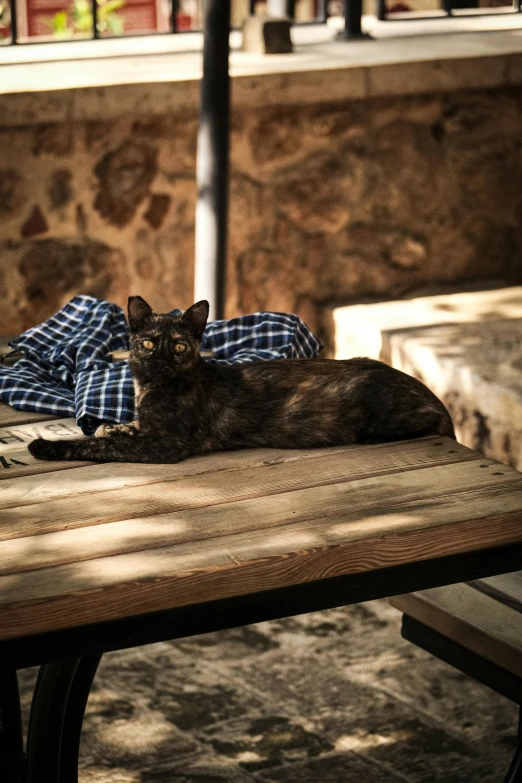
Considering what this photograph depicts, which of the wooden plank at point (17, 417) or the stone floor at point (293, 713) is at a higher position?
the wooden plank at point (17, 417)

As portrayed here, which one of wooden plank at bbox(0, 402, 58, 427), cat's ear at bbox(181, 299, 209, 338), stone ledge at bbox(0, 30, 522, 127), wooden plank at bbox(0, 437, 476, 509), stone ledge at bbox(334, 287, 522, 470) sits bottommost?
stone ledge at bbox(334, 287, 522, 470)

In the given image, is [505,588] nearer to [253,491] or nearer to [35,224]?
[253,491]

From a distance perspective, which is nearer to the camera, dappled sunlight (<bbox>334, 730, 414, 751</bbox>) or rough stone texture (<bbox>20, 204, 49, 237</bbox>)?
dappled sunlight (<bbox>334, 730, 414, 751</bbox>)

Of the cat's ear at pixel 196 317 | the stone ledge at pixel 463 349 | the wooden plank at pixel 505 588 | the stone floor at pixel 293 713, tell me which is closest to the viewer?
the cat's ear at pixel 196 317

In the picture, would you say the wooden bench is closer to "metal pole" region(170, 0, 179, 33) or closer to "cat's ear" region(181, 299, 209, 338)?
"cat's ear" region(181, 299, 209, 338)

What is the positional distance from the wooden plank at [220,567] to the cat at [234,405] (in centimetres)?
48

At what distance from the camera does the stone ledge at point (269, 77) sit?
174 inches

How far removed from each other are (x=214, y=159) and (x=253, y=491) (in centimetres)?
209

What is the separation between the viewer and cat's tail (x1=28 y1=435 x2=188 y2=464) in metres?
2.47

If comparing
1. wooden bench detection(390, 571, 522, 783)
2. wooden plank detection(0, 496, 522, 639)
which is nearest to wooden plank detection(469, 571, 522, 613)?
wooden bench detection(390, 571, 522, 783)

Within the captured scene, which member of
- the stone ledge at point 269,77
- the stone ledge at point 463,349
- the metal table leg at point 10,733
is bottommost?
the metal table leg at point 10,733

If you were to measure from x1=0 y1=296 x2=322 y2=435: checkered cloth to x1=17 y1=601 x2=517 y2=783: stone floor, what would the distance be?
1034 millimetres

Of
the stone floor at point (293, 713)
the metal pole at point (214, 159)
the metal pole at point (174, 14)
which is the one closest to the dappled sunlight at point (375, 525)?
the stone floor at point (293, 713)

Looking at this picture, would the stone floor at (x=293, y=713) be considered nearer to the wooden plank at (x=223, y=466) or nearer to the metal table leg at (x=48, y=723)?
the metal table leg at (x=48, y=723)
